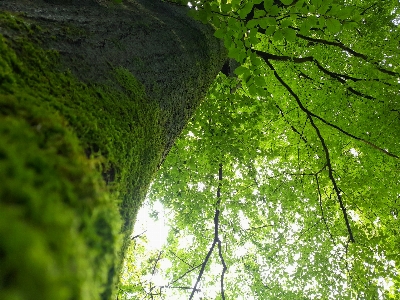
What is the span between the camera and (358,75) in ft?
18.4

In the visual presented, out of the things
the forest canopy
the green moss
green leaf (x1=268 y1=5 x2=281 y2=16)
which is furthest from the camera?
the forest canopy

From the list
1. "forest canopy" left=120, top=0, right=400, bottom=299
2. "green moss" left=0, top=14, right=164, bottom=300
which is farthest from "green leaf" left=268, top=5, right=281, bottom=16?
"forest canopy" left=120, top=0, right=400, bottom=299

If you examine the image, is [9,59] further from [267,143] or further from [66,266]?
[267,143]

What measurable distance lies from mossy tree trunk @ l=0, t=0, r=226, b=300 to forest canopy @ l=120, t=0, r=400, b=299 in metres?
2.86

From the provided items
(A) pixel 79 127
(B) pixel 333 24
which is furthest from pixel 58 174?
(B) pixel 333 24

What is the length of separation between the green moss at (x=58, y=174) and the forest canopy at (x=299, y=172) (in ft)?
12.2

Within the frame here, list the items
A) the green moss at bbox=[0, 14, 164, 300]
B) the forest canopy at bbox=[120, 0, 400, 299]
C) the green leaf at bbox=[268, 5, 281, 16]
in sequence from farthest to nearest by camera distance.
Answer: the forest canopy at bbox=[120, 0, 400, 299] < the green leaf at bbox=[268, 5, 281, 16] < the green moss at bbox=[0, 14, 164, 300]

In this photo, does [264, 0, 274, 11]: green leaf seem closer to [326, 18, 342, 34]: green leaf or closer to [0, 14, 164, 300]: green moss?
[326, 18, 342, 34]: green leaf

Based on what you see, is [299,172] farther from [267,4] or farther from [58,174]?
[58,174]

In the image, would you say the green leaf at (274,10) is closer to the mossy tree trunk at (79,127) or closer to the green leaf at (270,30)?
the green leaf at (270,30)

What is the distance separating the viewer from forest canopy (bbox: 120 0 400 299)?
197 inches

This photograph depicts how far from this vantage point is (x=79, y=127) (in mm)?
874

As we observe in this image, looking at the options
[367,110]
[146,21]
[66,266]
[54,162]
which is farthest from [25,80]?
[367,110]

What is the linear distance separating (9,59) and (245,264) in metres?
6.62
